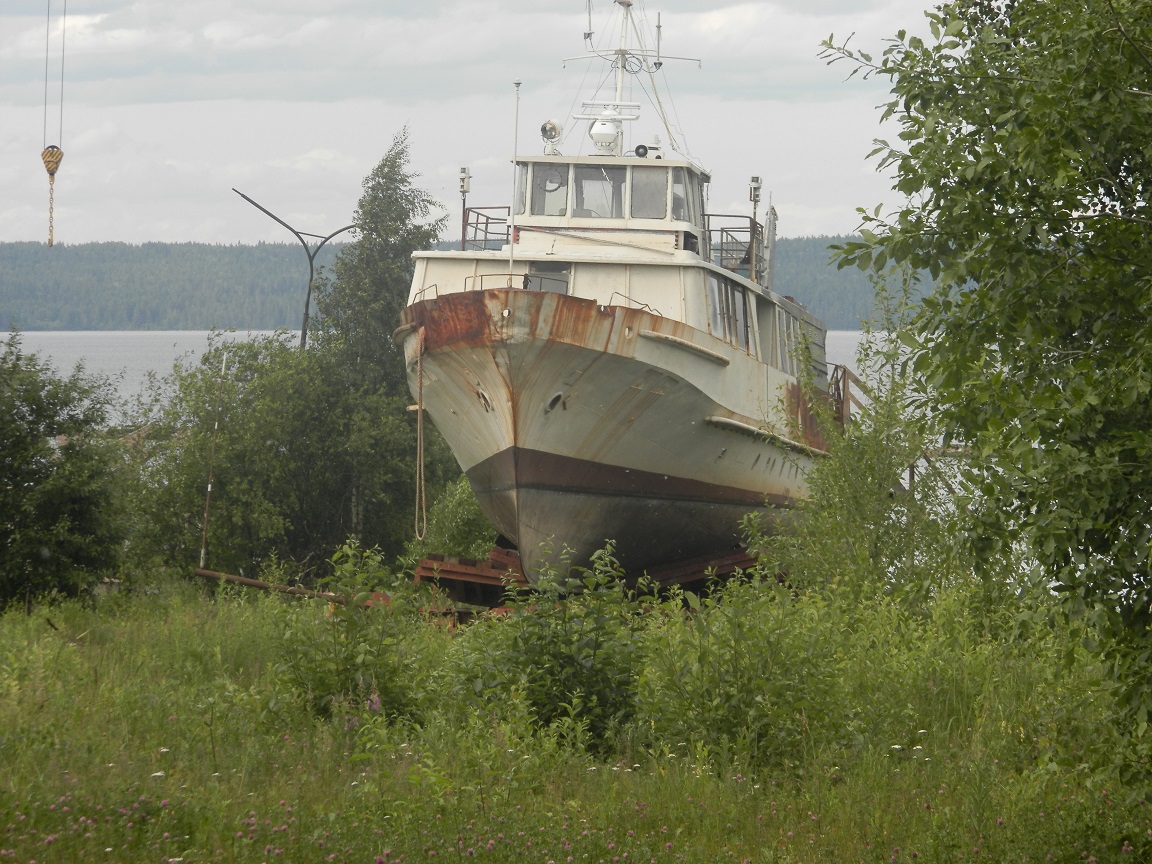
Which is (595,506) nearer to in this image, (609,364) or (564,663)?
(609,364)

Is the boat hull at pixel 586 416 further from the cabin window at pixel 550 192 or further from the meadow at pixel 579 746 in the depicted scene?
the meadow at pixel 579 746

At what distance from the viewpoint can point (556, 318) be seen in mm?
18531

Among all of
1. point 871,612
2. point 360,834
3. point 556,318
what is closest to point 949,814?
point 360,834

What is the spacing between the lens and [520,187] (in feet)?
74.9

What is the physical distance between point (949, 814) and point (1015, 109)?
10.7 feet

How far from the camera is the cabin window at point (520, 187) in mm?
22656

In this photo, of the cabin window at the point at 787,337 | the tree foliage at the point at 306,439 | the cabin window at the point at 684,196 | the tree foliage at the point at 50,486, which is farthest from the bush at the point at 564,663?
the tree foliage at the point at 306,439

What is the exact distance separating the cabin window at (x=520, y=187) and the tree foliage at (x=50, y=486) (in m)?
7.43

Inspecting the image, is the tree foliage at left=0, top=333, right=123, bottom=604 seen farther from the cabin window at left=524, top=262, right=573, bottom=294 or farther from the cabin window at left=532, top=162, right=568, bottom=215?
the cabin window at left=532, top=162, right=568, bottom=215

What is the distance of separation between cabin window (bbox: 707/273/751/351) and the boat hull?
1.52 ft

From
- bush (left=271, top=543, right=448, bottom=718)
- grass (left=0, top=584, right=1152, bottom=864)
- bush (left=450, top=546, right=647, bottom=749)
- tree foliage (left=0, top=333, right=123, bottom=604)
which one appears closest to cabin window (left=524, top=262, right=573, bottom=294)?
tree foliage (left=0, top=333, right=123, bottom=604)

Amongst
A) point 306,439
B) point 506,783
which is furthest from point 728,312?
point 506,783

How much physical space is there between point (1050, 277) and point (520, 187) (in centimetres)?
1792

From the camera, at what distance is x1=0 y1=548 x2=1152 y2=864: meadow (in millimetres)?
6070
